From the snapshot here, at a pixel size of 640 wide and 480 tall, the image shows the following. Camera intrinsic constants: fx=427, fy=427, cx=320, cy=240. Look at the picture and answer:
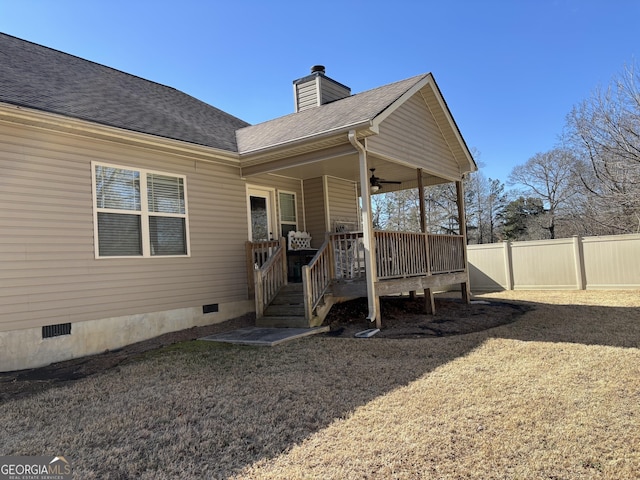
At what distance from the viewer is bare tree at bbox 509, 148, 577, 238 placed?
29.2 metres

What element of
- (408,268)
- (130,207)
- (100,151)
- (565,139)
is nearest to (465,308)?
(408,268)

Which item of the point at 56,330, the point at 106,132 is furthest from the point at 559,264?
the point at 56,330

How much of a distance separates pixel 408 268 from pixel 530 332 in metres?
2.48

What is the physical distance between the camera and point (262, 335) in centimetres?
690

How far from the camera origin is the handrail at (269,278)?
311 inches

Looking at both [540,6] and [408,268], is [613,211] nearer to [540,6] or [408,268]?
[540,6]

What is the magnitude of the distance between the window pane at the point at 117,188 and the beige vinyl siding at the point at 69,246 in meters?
0.15

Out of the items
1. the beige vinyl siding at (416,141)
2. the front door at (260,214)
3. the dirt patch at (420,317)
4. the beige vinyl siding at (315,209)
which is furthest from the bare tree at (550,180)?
the front door at (260,214)

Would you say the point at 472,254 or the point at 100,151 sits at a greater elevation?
the point at 100,151

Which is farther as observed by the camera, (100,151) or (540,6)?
(540,6)

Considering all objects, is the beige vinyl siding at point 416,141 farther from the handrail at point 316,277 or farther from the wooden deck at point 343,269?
the handrail at point 316,277

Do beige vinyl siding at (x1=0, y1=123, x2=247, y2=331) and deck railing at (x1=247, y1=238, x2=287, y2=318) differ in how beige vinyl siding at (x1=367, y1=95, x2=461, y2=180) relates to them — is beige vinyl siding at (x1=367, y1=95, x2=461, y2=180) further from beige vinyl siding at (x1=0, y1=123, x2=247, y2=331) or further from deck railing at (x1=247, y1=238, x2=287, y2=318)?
beige vinyl siding at (x1=0, y1=123, x2=247, y2=331)

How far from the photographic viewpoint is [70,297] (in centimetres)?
629

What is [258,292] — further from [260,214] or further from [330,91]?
[330,91]
